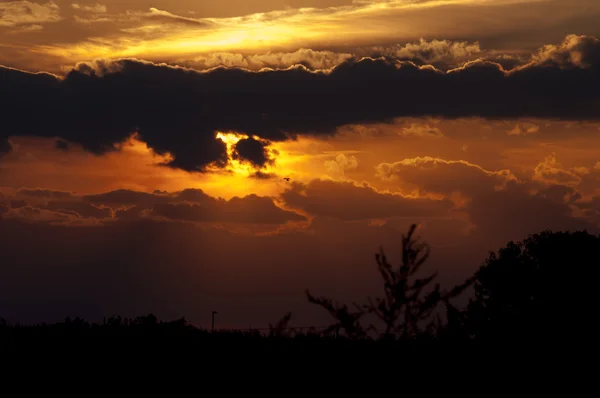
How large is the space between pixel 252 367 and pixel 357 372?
2.26 m

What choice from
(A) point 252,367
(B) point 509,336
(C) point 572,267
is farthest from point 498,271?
(A) point 252,367

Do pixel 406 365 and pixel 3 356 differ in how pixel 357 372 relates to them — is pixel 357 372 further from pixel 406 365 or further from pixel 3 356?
pixel 3 356

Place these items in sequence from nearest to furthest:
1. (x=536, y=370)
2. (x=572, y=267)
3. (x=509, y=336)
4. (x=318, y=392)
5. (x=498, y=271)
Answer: (x=318, y=392), (x=536, y=370), (x=509, y=336), (x=572, y=267), (x=498, y=271)

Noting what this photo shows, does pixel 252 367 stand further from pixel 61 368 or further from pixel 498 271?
pixel 498 271

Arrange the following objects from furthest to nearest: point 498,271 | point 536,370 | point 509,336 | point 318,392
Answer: point 498,271 → point 509,336 → point 536,370 → point 318,392

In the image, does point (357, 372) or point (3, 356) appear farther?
point (3, 356)

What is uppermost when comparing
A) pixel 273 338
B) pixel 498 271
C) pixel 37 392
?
pixel 498 271

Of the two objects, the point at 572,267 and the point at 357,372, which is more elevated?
the point at 572,267

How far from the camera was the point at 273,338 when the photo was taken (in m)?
19.8

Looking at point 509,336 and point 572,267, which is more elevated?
point 572,267

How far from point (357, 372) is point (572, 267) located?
47097 millimetres

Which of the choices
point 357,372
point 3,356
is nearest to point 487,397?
point 357,372

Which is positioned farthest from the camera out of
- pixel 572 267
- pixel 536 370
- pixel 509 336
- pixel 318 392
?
pixel 572 267

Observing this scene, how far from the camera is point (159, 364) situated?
18656 millimetres
